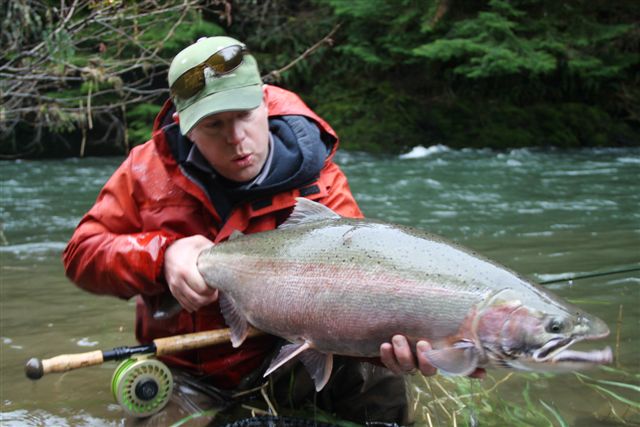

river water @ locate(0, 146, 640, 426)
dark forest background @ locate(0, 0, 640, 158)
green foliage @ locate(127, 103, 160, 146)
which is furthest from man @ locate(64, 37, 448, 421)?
green foliage @ locate(127, 103, 160, 146)

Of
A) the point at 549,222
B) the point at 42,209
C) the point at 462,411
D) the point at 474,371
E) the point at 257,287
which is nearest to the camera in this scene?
the point at 474,371

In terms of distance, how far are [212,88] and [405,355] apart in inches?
51.6

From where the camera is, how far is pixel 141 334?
3217mm

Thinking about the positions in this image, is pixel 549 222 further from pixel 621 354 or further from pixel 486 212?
pixel 621 354

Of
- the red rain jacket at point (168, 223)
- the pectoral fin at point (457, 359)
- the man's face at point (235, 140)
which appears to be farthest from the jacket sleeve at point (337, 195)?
the pectoral fin at point (457, 359)

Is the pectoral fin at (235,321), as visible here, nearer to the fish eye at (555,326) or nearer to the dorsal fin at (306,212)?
the dorsal fin at (306,212)

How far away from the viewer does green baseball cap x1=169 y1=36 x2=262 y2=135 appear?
277 cm

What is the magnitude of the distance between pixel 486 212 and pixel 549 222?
35.4 inches

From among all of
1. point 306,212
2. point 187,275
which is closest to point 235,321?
point 187,275

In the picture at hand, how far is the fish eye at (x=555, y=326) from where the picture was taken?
186cm

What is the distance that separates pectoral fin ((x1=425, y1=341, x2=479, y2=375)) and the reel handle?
4.49ft

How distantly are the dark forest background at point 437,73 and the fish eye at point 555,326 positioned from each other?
12.0m

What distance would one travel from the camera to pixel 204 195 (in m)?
2.98

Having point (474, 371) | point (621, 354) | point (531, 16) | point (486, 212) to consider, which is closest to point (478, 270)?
point (474, 371)
